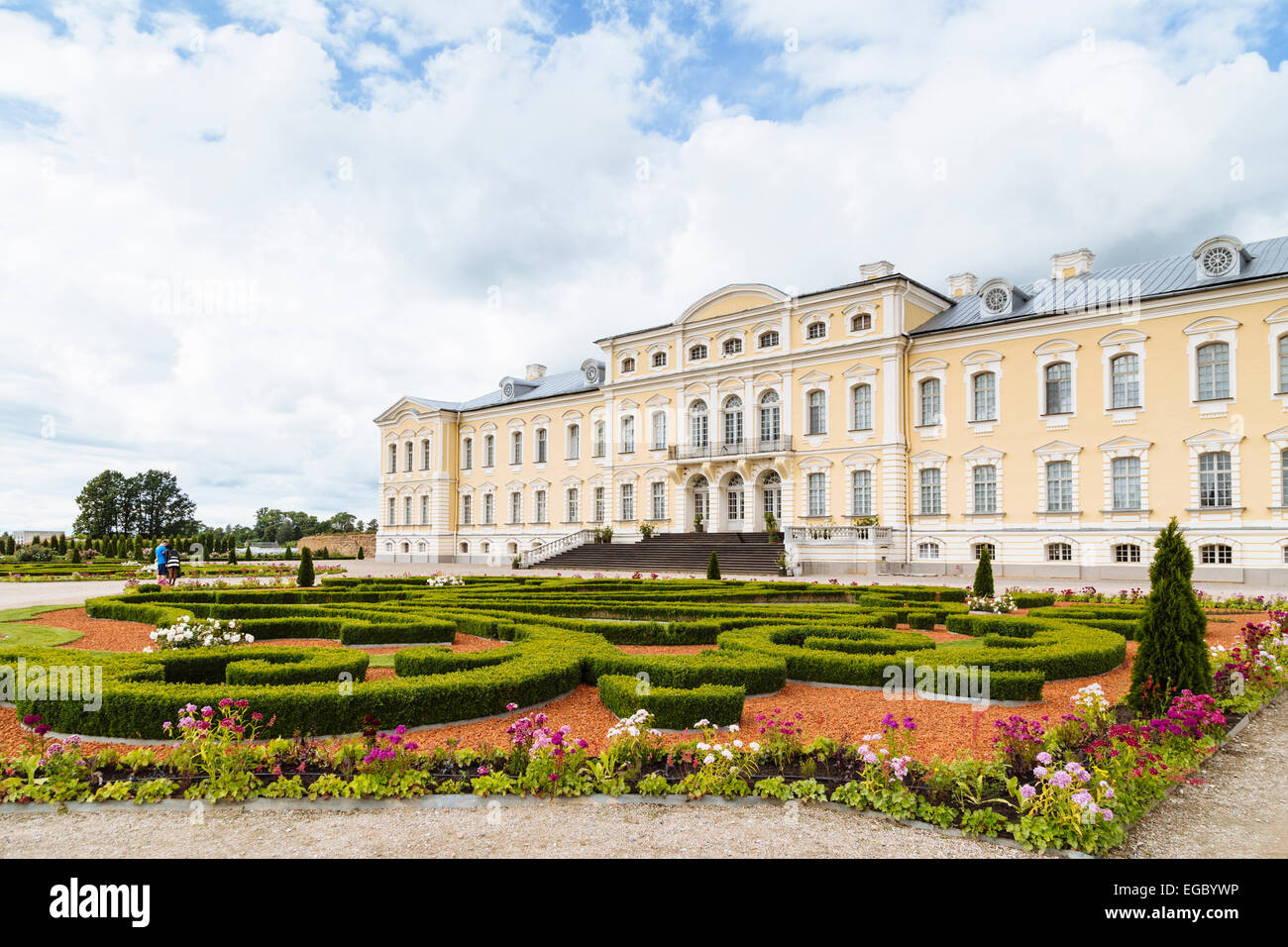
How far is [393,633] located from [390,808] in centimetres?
609

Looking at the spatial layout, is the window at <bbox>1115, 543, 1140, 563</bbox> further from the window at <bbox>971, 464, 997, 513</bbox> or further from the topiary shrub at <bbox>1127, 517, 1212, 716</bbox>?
A: the topiary shrub at <bbox>1127, 517, 1212, 716</bbox>

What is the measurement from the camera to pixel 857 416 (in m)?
31.0

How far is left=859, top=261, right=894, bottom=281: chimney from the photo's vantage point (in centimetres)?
3105

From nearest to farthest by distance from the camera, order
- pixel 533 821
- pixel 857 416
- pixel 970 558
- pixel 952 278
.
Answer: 1. pixel 533 821
2. pixel 970 558
3. pixel 857 416
4. pixel 952 278

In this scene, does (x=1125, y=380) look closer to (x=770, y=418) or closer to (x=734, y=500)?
(x=770, y=418)

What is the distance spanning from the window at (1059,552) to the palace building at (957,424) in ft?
0.24

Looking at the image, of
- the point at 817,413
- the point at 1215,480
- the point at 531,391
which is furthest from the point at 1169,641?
the point at 531,391

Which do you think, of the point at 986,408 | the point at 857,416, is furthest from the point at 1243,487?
the point at 857,416

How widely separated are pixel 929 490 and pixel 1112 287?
9.16 m

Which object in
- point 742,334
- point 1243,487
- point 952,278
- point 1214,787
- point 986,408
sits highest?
point 952,278

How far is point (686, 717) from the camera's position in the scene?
6148mm

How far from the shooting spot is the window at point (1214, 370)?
2369cm
